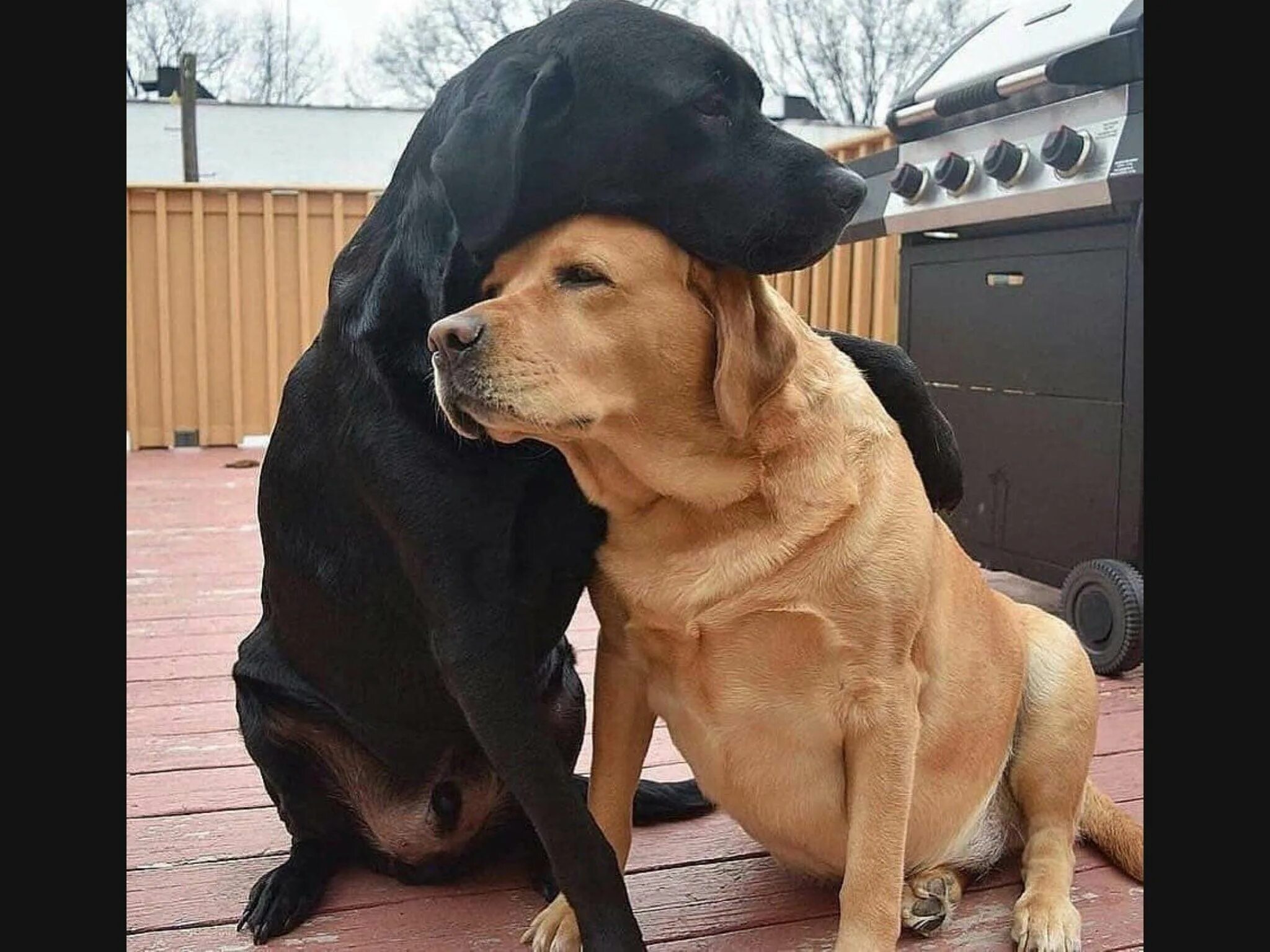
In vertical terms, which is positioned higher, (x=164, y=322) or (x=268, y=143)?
(x=268, y=143)

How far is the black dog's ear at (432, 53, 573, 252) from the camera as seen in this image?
1.00 metres

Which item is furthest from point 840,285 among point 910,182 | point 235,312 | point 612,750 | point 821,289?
point 612,750

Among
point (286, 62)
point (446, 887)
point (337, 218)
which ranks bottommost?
point (446, 887)

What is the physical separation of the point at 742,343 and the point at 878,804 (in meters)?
0.48

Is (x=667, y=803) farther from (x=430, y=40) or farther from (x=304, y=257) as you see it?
(x=304, y=257)

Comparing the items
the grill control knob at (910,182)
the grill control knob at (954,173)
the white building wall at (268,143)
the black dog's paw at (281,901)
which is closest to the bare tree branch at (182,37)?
the white building wall at (268,143)

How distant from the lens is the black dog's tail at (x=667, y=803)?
1.65 metres

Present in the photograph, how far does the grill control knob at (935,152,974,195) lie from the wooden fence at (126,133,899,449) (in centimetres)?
374

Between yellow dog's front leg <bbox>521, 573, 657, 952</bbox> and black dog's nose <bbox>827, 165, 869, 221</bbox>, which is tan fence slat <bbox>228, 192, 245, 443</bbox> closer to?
yellow dog's front leg <bbox>521, 573, 657, 952</bbox>

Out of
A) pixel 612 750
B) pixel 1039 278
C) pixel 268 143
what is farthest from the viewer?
pixel 268 143

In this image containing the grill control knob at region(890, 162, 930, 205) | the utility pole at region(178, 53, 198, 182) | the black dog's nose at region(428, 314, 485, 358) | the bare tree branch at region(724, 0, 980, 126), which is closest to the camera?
the black dog's nose at region(428, 314, 485, 358)

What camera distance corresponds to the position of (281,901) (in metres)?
1.38

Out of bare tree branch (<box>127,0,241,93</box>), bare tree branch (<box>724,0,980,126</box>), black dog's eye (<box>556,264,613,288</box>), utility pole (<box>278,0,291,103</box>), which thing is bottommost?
black dog's eye (<box>556,264,613,288</box>)

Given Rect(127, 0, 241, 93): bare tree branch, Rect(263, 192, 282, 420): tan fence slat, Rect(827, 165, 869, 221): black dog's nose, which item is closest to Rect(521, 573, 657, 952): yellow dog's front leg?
Rect(827, 165, 869, 221): black dog's nose
